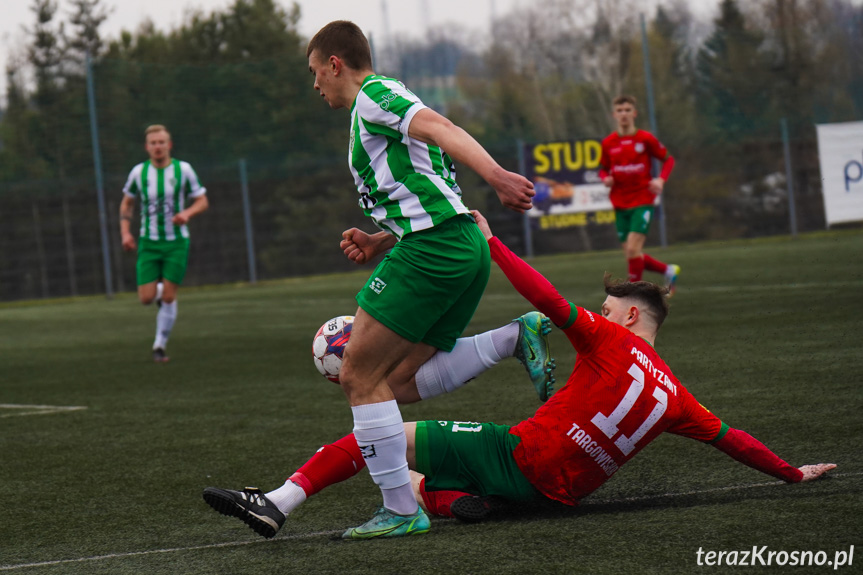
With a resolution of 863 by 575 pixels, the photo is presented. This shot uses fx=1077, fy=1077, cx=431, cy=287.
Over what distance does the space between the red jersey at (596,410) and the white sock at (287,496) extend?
72 cm

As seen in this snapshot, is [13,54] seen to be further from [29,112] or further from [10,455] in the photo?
[10,455]

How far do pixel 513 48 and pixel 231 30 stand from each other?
884cm

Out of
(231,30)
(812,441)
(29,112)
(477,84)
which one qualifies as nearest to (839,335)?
(812,441)

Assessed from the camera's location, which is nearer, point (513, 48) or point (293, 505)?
point (293, 505)

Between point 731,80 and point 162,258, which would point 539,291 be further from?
point 731,80

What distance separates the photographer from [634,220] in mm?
11641

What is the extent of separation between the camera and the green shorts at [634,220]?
37.9ft

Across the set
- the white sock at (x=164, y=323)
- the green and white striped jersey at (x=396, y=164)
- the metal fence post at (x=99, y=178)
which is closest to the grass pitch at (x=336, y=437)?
the white sock at (x=164, y=323)

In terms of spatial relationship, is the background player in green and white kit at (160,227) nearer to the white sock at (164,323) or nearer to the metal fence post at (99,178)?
the white sock at (164,323)

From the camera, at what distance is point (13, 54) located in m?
26.9

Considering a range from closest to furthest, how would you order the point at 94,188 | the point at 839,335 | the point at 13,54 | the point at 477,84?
the point at 839,335
the point at 94,188
the point at 13,54
the point at 477,84

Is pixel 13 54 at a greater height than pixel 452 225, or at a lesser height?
greater

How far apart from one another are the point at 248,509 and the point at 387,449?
466 mm

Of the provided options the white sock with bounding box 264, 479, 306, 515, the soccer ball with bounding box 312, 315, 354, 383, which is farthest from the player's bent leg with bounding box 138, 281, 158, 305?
the white sock with bounding box 264, 479, 306, 515
